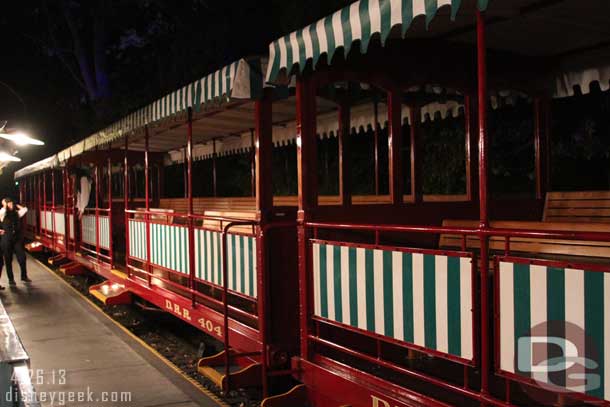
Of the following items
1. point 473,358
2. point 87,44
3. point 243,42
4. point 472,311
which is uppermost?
point 87,44

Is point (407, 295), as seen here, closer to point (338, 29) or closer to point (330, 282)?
point (330, 282)

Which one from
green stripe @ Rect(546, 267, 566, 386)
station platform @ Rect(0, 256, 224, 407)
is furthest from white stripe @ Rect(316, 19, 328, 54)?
station platform @ Rect(0, 256, 224, 407)

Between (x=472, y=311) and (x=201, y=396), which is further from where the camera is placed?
(x=201, y=396)

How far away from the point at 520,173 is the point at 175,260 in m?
6.86

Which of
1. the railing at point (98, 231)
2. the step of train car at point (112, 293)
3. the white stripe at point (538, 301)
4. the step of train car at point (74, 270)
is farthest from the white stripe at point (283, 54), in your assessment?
the step of train car at point (74, 270)

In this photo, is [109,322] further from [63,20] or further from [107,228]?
[63,20]

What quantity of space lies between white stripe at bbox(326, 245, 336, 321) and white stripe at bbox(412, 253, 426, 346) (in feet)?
3.08

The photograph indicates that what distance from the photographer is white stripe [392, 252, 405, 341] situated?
12.7 ft

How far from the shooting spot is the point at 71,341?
26.2ft

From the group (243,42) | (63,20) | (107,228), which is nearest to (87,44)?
(63,20)

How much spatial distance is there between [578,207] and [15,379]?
221 inches

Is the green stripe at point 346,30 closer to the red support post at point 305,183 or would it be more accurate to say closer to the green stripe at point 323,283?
the red support post at point 305,183

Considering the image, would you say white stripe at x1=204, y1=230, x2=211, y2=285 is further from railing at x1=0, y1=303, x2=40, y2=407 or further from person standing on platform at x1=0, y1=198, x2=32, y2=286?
person standing on platform at x1=0, y1=198, x2=32, y2=286

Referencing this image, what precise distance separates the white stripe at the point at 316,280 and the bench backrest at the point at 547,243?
3.91 feet
